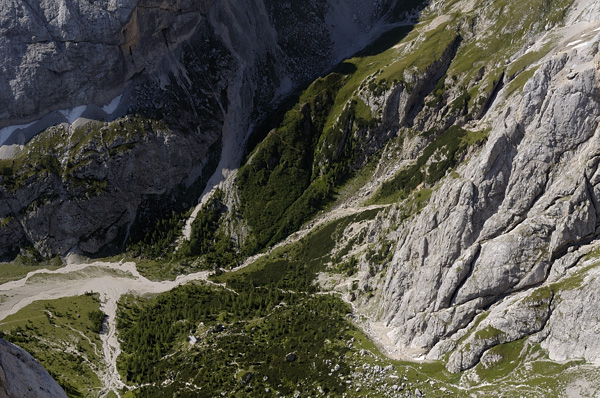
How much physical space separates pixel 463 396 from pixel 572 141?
147ft

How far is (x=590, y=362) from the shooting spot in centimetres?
6294

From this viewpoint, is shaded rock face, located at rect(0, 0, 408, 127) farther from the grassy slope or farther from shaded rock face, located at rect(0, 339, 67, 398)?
shaded rock face, located at rect(0, 339, 67, 398)

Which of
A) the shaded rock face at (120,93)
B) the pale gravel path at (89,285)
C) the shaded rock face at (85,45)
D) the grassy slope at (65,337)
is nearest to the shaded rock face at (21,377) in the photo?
the grassy slope at (65,337)

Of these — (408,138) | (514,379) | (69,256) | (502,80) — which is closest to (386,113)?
(408,138)

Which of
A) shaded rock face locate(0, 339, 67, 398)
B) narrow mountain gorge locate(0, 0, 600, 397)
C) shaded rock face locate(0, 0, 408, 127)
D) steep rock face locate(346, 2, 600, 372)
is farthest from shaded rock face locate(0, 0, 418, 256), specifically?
shaded rock face locate(0, 339, 67, 398)

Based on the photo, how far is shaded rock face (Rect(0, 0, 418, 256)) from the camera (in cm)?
13238

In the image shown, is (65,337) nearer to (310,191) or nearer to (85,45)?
(310,191)

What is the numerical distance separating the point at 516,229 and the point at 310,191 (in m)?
70.0

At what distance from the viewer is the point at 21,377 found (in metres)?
16.6

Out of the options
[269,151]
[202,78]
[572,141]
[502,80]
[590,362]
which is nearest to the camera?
[590,362]

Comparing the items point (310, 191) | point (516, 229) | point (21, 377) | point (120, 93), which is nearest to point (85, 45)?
point (120, 93)

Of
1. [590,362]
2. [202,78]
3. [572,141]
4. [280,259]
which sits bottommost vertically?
[590,362]

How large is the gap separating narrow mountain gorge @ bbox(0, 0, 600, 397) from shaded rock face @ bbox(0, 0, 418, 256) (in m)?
0.62

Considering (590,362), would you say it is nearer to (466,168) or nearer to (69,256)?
(466,168)
